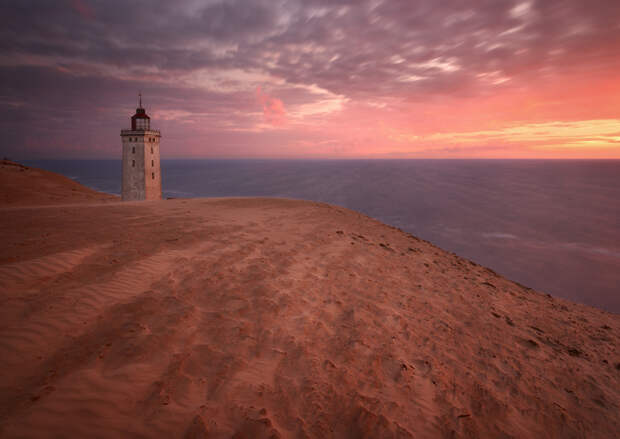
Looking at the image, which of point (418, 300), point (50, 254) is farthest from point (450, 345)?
point (50, 254)

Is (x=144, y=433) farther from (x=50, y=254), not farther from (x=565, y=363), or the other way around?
(x=565, y=363)

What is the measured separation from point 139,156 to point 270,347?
36.1 m

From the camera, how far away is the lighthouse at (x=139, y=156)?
1324 inches

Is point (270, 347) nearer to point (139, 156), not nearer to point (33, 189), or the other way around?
point (139, 156)

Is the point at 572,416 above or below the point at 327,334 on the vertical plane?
below

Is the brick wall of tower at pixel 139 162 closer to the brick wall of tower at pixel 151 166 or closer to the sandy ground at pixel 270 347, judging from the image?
the brick wall of tower at pixel 151 166

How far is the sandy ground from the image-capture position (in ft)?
13.5

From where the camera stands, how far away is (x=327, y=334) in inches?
249

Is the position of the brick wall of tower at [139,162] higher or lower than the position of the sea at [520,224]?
higher

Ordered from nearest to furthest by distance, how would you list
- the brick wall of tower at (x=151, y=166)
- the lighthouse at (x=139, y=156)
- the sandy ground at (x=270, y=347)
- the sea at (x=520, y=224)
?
the sandy ground at (x=270, y=347)
the sea at (x=520, y=224)
the lighthouse at (x=139, y=156)
the brick wall of tower at (x=151, y=166)

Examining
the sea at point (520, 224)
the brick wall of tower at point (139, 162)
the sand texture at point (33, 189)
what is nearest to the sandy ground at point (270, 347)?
the brick wall of tower at point (139, 162)

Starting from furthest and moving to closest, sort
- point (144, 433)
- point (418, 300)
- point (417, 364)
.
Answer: point (418, 300), point (417, 364), point (144, 433)

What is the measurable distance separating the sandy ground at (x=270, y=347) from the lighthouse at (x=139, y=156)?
82.8 feet

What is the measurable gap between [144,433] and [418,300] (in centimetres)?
751
